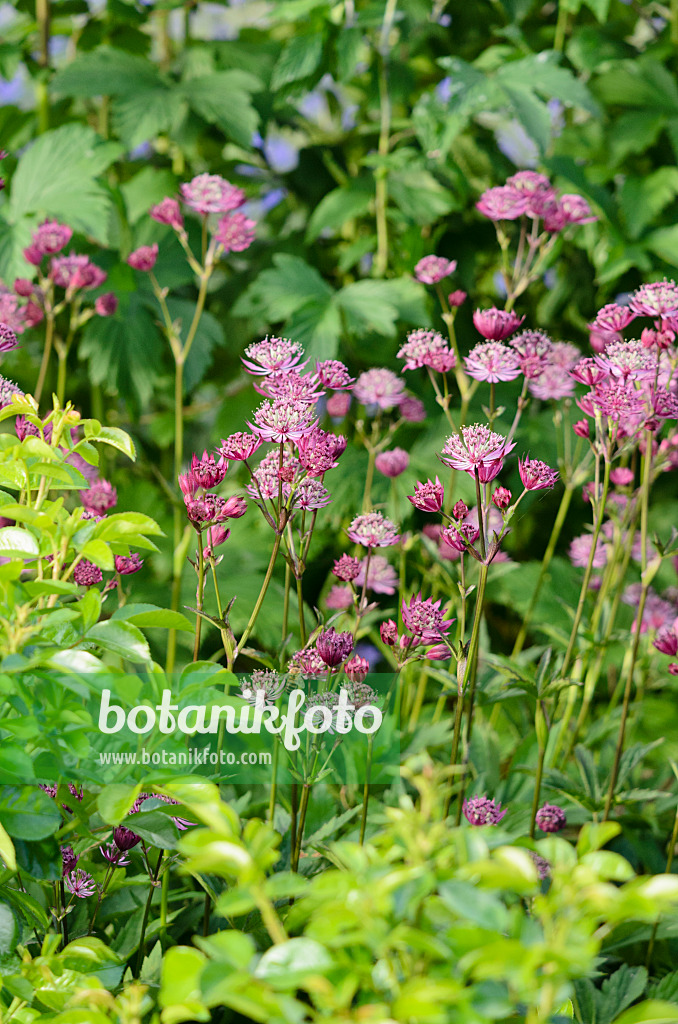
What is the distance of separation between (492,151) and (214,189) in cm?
88

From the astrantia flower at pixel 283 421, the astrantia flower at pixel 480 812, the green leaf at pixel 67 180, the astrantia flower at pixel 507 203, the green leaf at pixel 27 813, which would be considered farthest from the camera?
the green leaf at pixel 67 180

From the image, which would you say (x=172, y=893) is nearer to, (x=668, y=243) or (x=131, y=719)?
(x=131, y=719)

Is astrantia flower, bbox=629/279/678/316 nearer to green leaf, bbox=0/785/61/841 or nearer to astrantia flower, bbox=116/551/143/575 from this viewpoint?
astrantia flower, bbox=116/551/143/575

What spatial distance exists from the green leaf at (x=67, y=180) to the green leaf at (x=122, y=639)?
0.86 meters

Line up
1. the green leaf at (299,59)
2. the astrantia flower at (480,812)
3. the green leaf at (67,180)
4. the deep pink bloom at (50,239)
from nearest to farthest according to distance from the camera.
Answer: the astrantia flower at (480,812) < the deep pink bloom at (50,239) < the green leaf at (67,180) < the green leaf at (299,59)

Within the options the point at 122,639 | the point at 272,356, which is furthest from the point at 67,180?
the point at 122,639

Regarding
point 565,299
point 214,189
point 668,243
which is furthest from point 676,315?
point 565,299

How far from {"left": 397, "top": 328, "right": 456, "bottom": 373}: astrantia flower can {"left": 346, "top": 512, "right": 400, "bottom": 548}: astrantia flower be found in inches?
6.6

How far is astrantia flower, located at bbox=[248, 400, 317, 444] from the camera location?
63 cm

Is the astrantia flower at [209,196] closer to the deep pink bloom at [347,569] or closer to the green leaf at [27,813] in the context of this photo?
the deep pink bloom at [347,569]

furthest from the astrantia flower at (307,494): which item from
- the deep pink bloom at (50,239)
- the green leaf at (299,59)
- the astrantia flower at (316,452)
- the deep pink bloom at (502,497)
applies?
the green leaf at (299,59)

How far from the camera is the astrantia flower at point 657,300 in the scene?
742mm

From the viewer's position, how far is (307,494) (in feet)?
2.21

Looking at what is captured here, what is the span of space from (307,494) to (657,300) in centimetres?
36
